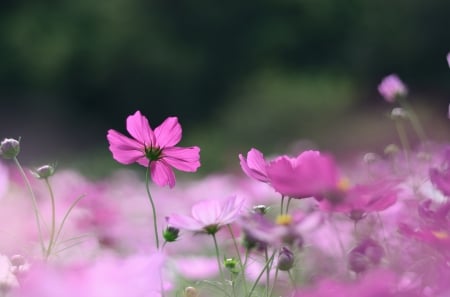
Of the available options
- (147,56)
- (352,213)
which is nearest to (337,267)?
(352,213)

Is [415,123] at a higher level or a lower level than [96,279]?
higher

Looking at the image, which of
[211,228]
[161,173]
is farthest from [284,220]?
[161,173]

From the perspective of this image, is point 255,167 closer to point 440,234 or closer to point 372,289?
point 440,234

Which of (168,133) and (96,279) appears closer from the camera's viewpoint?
(96,279)

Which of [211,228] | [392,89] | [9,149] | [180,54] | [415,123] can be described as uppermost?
[180,54]

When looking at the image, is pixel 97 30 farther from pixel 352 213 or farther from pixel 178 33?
pixel 352 213

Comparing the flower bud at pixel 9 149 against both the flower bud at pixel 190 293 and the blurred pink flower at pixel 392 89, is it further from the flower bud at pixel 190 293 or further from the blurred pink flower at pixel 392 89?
the blurred pink flower at pixel 392 89

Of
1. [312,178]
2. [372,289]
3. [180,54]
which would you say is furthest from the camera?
[180,54]

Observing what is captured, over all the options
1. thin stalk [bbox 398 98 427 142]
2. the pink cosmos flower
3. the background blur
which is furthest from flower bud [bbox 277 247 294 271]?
the background blur

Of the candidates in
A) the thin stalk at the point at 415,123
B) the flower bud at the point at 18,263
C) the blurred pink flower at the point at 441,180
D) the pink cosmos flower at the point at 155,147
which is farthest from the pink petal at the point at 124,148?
the thin stalk at the point at 415,123
